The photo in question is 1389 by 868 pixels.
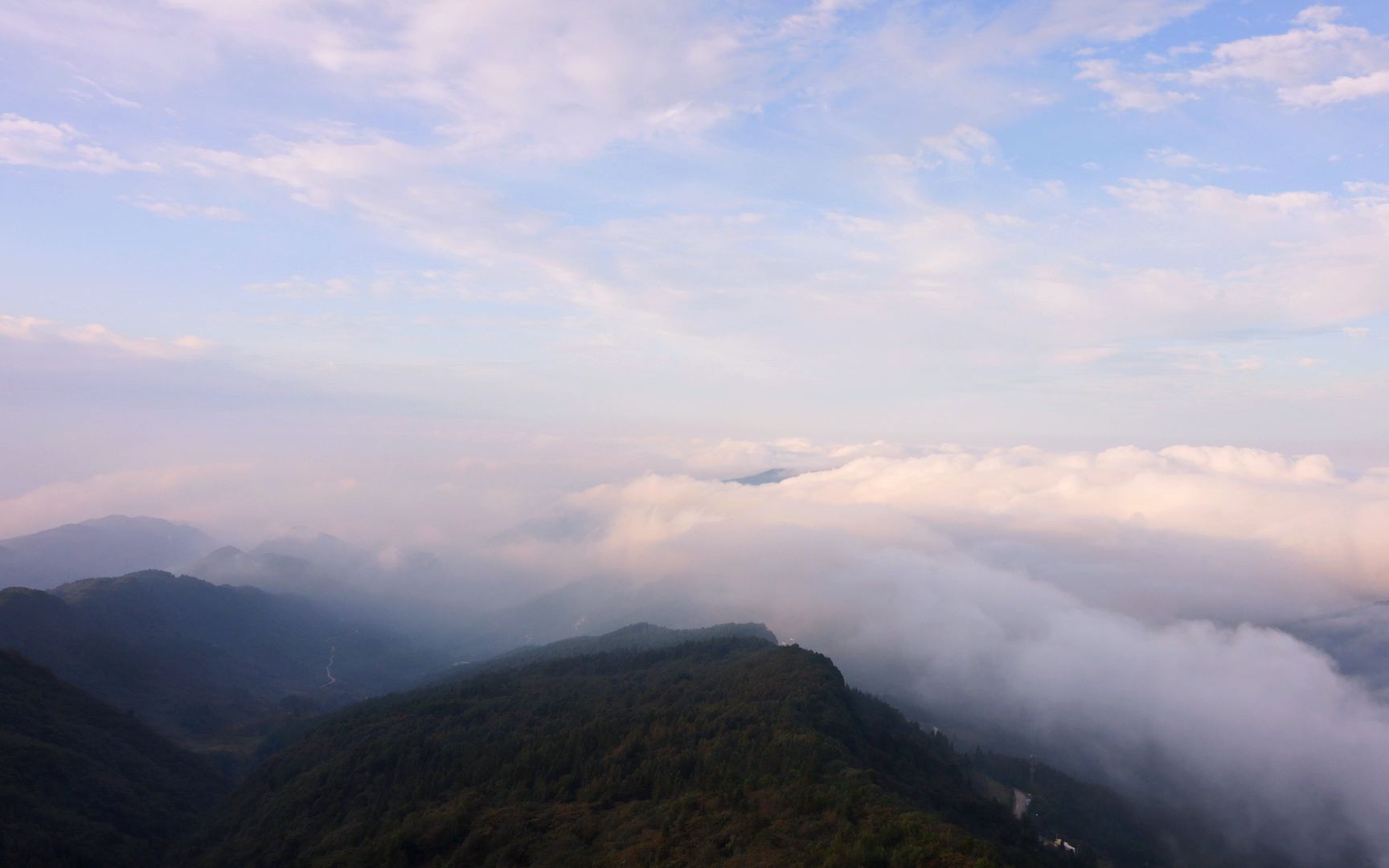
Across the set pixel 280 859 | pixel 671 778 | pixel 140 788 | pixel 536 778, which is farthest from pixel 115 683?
pixel 671 778

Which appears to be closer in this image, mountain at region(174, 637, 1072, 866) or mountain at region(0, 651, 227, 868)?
mountain at region(174, 637, 1072, 866)

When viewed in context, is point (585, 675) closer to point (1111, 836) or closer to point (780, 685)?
point (780, 685)

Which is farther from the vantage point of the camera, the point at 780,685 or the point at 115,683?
the point at 115,683

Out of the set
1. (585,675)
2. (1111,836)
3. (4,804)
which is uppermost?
(4,804)

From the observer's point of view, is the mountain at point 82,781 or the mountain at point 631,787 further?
the mountain at point 82,781
